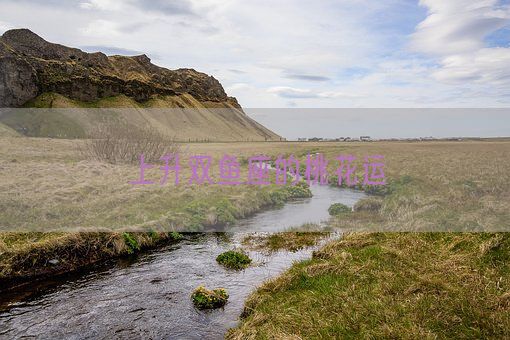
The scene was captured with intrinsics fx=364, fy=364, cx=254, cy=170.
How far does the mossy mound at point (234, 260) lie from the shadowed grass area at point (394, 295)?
2967 millimetres

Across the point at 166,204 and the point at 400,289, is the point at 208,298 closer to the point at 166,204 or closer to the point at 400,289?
the point at 400,289

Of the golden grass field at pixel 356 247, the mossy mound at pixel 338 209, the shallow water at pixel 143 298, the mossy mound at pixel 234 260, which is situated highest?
the golden grass field at pixel 356 247

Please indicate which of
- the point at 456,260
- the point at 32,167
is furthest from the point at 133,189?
the point at 456,260

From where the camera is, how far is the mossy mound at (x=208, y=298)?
1216 centimetres

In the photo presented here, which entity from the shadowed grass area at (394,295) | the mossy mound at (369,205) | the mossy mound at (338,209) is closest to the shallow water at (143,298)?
the shadowed grass area at (394,295)

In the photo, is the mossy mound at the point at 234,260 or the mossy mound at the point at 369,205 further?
the mossy mound at the point at 369,205

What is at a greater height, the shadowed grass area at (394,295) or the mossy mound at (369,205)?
the shadowed grass area at (394,295)

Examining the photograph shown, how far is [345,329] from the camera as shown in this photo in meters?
8.67

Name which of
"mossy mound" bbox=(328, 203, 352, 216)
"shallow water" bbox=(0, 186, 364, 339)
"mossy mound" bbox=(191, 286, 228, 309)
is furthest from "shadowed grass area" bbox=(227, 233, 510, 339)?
"mossy mound" bbox=(328, 203, 352, 216)

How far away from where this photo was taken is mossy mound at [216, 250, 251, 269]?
1636cm

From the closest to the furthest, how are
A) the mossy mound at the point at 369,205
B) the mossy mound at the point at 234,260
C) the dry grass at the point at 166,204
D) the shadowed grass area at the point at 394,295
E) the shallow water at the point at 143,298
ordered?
the shadowed grass area at the point at 394,295
the shallow water at the point at 143,298
the mossy mound at the point at 234,260
the dry grass at the point at 166,204
the mossy mound at the point at 369,205

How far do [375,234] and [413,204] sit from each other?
9.39 m

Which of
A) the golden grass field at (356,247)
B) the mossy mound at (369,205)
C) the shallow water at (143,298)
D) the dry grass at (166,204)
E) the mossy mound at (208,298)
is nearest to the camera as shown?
the golden grass field at (356,247)

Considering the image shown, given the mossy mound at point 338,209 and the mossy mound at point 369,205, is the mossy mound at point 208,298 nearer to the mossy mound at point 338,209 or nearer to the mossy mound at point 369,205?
the mossy mound at point 338,209
